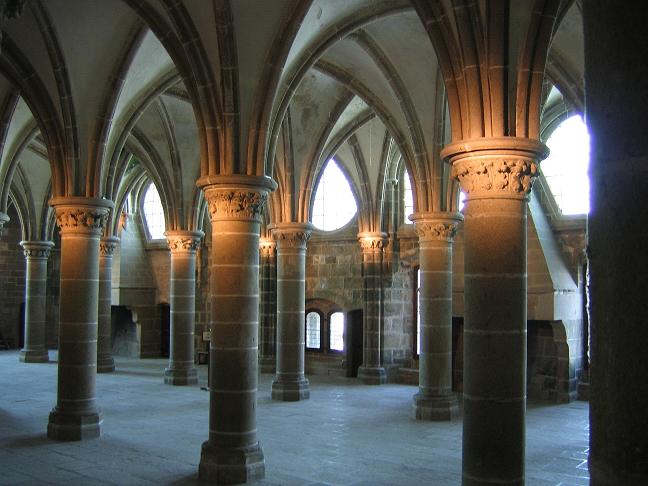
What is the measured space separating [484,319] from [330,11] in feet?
17.0

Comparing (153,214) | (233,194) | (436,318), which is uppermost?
(153,214)

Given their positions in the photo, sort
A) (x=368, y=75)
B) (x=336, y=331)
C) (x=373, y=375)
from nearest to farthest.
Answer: (x=368, y=75)
(x=373, y=375)
(x=336, y=331)

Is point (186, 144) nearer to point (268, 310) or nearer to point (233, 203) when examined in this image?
point (268, 310)

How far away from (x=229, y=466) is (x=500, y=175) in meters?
4.25

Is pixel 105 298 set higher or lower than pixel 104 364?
higher

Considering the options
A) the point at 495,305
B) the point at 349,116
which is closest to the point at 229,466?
the point at 495,305

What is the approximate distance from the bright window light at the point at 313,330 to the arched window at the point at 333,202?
8.23 feet

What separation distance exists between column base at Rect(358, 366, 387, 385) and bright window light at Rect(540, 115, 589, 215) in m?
5.75

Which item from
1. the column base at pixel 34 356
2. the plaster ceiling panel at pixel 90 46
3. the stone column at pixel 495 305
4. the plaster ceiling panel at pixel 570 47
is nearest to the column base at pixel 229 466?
the stone column at pixel 495 305

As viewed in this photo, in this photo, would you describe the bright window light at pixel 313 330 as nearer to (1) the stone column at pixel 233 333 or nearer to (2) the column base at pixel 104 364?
(2) the column base at pixel 104 364

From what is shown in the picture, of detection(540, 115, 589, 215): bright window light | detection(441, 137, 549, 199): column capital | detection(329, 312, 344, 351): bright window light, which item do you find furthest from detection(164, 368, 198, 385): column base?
detection(441, 137, 549, 199): column capital

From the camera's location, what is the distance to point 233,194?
27.1ft

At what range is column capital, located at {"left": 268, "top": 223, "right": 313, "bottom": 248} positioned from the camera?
47.0 feet

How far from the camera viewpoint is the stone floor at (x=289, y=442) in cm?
824
